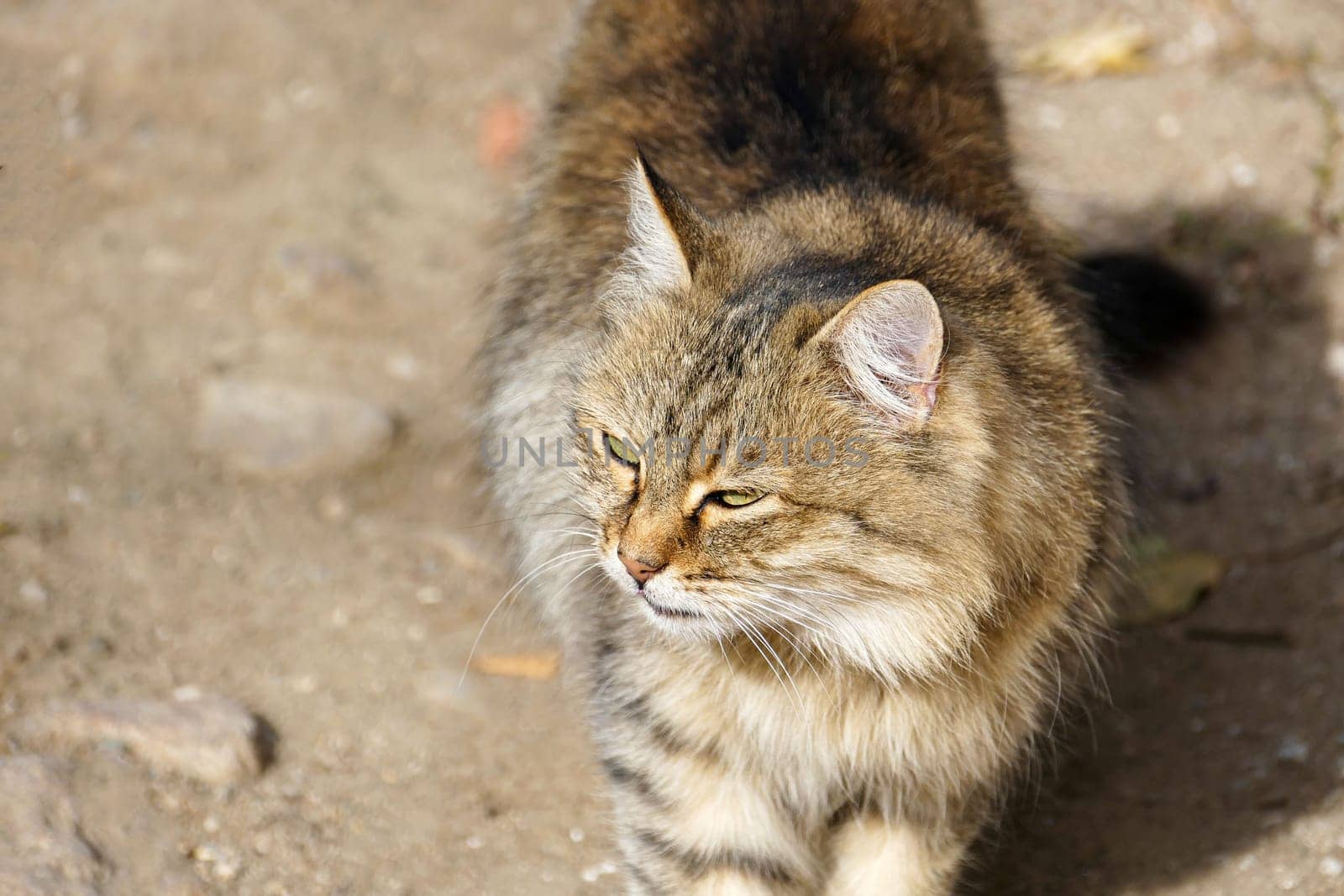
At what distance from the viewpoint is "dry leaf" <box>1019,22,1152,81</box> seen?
471cm

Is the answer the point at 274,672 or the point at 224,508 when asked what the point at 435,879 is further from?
the point at 224,508

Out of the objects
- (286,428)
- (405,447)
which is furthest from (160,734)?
(405,447)

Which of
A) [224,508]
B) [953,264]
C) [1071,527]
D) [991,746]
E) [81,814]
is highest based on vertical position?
[953,264]

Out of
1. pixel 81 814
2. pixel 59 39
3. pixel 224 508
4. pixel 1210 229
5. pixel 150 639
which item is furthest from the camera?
pixel 59 39

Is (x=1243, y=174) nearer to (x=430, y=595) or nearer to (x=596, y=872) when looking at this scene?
(x=430, y=595)

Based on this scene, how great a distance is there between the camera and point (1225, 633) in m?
3.45

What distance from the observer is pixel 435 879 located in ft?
9.11

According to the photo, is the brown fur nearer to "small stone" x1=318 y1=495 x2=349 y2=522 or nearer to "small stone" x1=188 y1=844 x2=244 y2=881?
"small stone" x1=188 y1=844 x2=244 y2=881

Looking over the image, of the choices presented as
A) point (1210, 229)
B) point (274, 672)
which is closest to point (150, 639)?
point (274, 672)

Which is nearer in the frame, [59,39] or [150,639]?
[150,639]

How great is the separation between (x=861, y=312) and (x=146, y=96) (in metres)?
3.71

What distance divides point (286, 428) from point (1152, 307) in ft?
8.47

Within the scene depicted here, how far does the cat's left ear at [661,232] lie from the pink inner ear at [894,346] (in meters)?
0.34

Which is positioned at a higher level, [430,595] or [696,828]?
[696,828]
